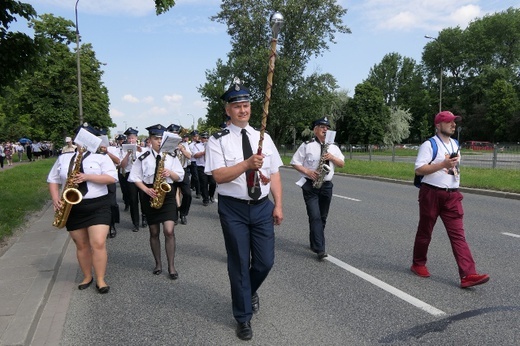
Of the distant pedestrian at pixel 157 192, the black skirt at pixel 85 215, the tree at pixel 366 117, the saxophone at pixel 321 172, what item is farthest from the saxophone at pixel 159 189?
the tree at pixel 366 117

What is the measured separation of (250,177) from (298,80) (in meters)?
35.1

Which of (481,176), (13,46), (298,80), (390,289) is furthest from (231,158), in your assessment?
(298,80)

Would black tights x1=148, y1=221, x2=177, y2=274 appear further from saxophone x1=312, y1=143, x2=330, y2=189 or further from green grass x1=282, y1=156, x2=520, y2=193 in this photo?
green grass x1=282, y1=156, x2=520, y2=193

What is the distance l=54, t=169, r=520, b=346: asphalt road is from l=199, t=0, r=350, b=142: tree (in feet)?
98.8

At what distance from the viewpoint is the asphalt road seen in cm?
373

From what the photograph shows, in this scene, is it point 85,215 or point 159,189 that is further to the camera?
point 159,189

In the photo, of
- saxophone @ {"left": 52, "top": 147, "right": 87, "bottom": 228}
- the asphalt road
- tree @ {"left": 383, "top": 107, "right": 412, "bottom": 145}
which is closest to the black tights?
the asphalt road

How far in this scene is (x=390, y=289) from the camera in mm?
4777

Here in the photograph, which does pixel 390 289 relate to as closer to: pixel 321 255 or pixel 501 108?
pixel 321 255

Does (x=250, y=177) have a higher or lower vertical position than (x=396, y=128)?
lower

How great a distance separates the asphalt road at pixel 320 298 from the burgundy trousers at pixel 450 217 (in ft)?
1.04

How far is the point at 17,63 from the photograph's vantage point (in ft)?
27.8

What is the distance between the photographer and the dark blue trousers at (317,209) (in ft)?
19.8

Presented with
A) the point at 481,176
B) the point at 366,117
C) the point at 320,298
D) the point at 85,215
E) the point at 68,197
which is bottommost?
the point at 320,298
